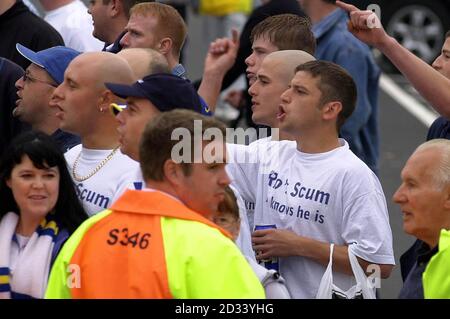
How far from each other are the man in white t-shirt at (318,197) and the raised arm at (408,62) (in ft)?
0.87

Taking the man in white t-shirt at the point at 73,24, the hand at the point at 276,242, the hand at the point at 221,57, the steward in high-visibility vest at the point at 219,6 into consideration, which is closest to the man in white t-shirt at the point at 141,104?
the hand at the point at 276,242

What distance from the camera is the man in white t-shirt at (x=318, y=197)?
6633 millimetres

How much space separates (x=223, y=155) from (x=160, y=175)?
0.91ft

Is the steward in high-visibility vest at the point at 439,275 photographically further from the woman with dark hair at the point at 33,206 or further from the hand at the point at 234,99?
the hand at the point at 234,99

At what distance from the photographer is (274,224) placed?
6863mm

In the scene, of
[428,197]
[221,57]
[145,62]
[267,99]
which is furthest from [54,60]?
[428,197]

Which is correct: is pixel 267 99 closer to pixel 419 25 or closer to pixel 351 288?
pixel 351 288

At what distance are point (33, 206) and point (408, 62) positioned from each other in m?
1.99

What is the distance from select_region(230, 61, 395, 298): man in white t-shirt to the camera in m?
6.63

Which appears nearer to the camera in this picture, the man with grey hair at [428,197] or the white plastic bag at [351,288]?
the man with grey hair at [428,197]

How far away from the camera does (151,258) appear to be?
195 inches

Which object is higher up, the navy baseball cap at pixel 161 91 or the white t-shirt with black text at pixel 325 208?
the navy baseball cap at pixel 161 91
